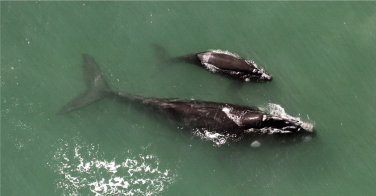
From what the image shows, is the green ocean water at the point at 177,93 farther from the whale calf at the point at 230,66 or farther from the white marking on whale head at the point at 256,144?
the whale calf at the point at 230,66

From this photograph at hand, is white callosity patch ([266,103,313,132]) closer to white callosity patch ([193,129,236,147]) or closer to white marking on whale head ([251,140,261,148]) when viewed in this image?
white marking on whale head ([251,140,261,148])

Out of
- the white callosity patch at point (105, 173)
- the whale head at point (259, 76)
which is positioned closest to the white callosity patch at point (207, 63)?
the whale head at point (259, 76)

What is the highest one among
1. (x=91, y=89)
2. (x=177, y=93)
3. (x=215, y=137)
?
(x=91, y=89)

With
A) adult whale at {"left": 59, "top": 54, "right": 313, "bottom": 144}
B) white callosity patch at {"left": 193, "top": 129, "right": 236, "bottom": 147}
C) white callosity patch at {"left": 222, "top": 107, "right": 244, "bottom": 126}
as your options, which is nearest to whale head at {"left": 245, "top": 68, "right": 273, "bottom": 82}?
adult whale at {"left": 59, "top": 54, "right": 313, "bottom": 144}

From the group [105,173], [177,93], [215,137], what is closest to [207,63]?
[177,93]

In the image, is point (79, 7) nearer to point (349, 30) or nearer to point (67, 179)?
point (67, 179)

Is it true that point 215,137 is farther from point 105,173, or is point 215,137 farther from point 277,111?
point 105,173
